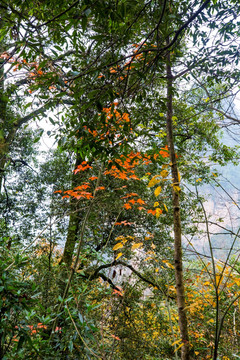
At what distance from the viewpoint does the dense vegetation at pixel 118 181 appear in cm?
130

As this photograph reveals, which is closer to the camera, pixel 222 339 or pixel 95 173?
pixel 222 339

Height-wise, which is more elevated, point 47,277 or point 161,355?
point 47,277

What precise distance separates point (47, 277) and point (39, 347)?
1.24m

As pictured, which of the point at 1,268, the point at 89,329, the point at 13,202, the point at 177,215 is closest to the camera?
the point at 1,268

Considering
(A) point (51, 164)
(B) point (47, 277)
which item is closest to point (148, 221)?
(B) point (47, 277)

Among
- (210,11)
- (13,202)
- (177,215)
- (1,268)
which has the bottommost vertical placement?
(1,268)

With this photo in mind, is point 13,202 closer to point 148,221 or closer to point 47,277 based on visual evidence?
point 47,277

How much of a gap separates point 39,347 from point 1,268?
1.00 metres

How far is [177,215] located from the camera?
154cm

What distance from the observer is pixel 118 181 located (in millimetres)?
3898

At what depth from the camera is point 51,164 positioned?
4832 millimetres

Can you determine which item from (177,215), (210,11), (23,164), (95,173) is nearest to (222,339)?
(177,215)

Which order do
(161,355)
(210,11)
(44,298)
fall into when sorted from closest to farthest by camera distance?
(210,11)
(44,298)
(161,355)

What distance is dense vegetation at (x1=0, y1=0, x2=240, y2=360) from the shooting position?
1.30 meters
